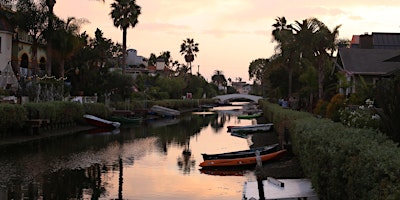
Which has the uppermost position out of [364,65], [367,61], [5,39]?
[5,39]

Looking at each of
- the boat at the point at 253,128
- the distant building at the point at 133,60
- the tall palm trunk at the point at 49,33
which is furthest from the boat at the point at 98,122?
the distant building at the point at 133,60

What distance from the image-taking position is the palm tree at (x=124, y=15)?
68562 mm

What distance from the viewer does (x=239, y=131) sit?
4650cm

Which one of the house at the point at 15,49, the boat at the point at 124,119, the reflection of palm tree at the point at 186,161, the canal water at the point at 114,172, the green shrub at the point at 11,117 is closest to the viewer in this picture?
the canal water at the point at 114,172

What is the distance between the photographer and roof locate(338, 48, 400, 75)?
3784 centimetres

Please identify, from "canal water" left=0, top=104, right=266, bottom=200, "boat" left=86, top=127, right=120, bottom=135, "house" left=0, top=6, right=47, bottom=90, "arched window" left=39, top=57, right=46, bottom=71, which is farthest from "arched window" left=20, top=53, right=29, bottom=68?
"canal water" left=0, top=104, right=266, bottom=200

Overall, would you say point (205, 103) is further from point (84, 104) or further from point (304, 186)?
point (304, 186)

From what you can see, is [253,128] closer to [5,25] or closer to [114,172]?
[114,172]

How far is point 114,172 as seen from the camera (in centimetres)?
2314

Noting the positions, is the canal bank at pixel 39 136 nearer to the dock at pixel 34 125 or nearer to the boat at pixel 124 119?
the dock at pixel 34 125

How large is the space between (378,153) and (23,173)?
56.3 ft

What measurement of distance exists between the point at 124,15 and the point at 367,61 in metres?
37.7

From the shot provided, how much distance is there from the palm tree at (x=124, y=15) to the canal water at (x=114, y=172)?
33.2m

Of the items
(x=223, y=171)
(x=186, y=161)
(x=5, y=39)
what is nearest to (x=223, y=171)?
(x=223, y=171)
